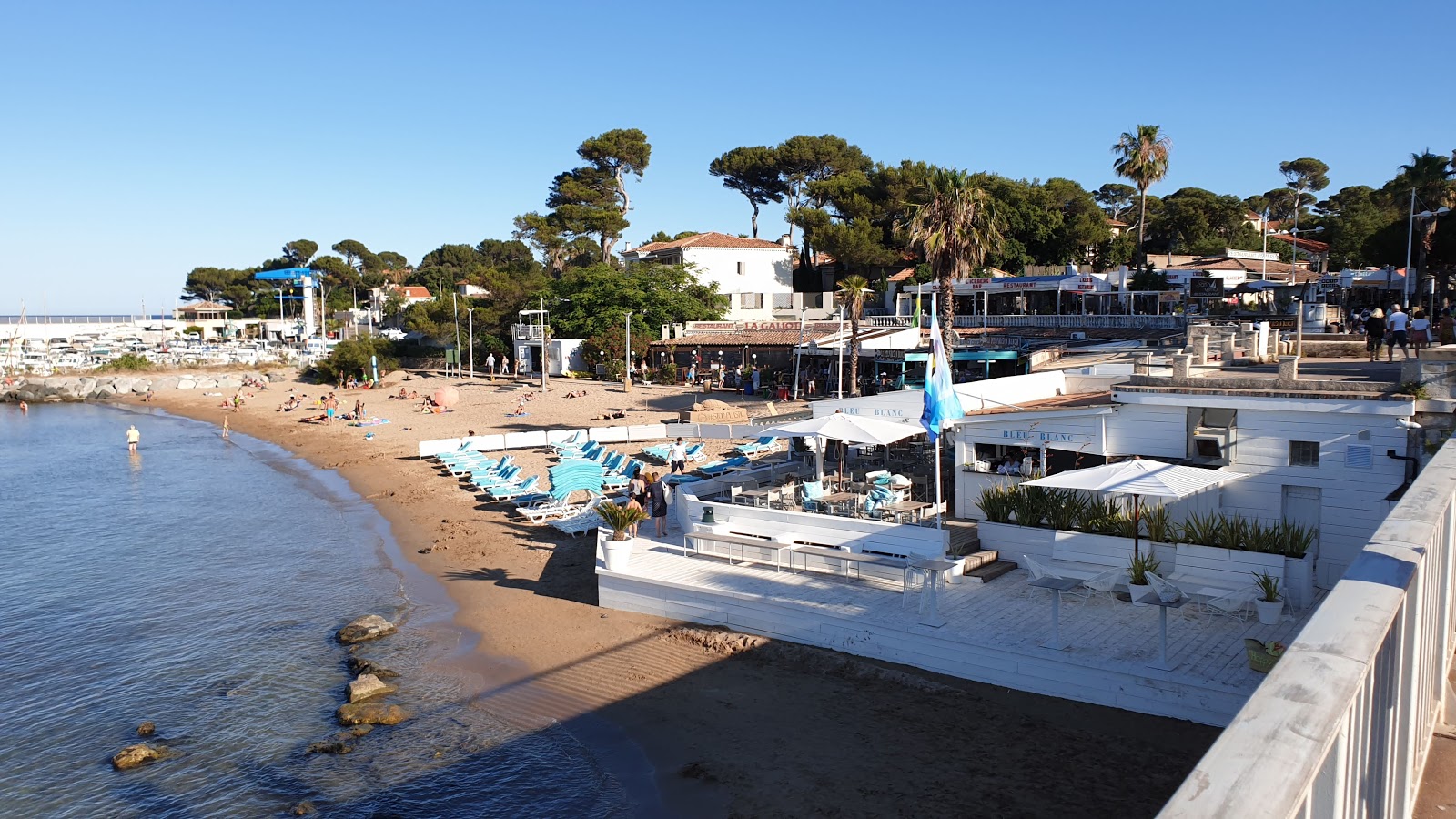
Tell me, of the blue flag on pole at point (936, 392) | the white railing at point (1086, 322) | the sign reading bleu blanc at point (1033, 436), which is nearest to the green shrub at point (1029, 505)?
the sign reading bleu blanc at point (1033, 436)

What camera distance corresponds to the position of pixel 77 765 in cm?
1160

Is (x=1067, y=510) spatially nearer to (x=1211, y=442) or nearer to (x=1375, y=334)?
(x=1211, y=442)

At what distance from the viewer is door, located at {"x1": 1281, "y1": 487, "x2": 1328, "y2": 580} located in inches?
479

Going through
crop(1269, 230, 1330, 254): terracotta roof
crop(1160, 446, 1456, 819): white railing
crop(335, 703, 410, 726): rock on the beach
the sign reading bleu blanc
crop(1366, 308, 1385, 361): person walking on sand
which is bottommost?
crop(335, 703, 410, 726): rock on the beach

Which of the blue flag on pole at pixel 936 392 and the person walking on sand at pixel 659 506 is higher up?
the blue flag on pole at pixel 936 392

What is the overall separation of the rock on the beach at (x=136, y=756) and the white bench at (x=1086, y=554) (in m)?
11.4

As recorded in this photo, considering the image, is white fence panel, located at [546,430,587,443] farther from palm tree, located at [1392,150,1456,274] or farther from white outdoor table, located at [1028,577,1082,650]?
palm tree, located at [1392,150,1456,274]

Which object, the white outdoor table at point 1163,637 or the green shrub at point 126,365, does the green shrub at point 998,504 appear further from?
the green shrub at point 126,365

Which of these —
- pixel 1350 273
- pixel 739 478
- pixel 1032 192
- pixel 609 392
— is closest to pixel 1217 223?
pixel 1032 192

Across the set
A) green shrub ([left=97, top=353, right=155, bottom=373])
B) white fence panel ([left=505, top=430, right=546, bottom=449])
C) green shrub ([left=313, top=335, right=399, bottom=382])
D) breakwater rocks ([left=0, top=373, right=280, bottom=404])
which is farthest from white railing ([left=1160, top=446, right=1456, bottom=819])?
green shrub ([left=97, top=353, right=155, bottom=373])

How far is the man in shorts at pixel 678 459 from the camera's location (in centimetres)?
2183

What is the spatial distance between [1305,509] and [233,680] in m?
14.6

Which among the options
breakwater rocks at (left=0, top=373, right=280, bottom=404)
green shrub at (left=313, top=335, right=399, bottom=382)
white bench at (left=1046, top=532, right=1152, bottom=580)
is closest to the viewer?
white bench at (left=1046, top=532, right=1152, bottom=580)

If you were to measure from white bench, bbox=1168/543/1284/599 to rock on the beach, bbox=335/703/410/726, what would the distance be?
9.69 meters
